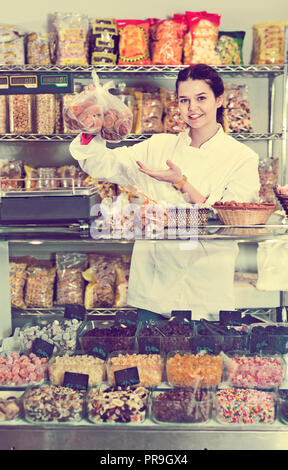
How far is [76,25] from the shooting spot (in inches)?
124

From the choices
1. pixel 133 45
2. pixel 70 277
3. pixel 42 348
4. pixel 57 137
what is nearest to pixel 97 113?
pixel 42 348

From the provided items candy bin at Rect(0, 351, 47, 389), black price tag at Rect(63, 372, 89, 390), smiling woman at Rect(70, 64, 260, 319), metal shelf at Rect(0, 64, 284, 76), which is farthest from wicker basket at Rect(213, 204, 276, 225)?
metal shelf at Rect(0, 64, 284, 76)

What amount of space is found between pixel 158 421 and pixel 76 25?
250cm

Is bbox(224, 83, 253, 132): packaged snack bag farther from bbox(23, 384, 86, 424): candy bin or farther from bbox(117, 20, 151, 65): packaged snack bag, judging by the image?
bbox(23, 384, 86, 424): candy bin

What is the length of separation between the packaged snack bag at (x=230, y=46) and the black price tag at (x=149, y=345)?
2067mm

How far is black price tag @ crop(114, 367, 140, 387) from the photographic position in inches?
65.9

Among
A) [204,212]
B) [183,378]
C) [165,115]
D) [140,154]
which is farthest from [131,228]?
[165,115]

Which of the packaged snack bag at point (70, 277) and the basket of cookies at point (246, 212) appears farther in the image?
the packaged snack bag at point (70, 277)

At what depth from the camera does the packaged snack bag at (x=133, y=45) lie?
10.3 feet

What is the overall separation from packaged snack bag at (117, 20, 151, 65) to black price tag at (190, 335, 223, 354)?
198 centimetres

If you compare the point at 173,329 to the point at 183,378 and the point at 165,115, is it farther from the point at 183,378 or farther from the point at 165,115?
the point at 165,115

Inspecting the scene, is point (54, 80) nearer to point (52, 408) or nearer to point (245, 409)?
point (52, 408)

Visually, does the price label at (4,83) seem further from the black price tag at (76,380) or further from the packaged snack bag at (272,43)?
the packaged snack bag at (272,43)

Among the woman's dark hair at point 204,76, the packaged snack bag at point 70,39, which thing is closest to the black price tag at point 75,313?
the woman's dark hair at point 204,76
